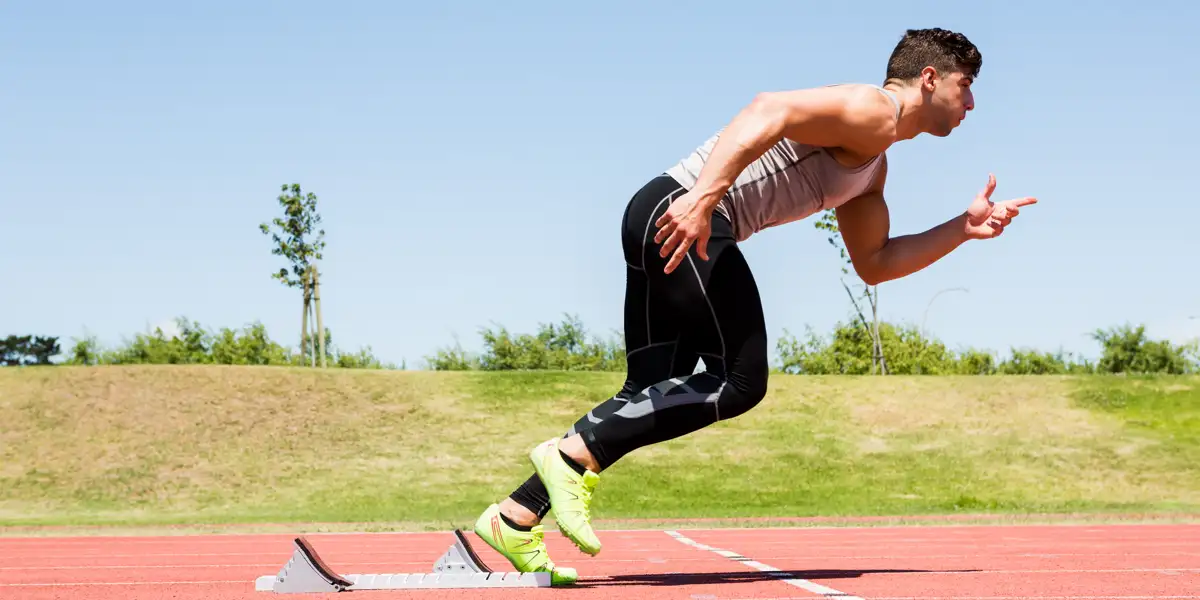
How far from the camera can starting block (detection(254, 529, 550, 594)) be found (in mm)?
4508

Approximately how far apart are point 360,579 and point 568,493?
2.96 ft

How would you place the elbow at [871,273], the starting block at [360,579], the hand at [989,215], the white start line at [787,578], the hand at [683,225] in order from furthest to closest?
1. the elbow at [871,273]
2. the hand at [989,215]
3. the starting block at [360,579]
4. the white start line at [787,578]
5. the hand at [683,225]

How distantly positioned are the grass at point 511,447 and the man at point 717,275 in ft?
39.0

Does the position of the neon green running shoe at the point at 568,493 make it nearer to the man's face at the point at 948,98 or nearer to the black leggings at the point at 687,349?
the black leggings at the point at 687,349

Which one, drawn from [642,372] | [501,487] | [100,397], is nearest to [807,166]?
[642,372]

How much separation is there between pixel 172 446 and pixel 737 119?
19.7 meters

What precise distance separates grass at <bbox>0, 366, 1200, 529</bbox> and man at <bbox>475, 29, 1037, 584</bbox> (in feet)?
39.0

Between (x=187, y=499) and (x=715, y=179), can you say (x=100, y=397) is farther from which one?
(x=715, y=179)

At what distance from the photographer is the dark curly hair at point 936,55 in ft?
14.9

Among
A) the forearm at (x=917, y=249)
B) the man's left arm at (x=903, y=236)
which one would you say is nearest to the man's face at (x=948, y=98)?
the man's left arm at (x=903, y=236)

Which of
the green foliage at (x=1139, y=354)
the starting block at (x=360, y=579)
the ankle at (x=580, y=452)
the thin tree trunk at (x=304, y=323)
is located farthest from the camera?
the green foliage at (x=1139, y=354)

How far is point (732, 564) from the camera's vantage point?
6145 millimetres

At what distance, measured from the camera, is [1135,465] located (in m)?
21.8

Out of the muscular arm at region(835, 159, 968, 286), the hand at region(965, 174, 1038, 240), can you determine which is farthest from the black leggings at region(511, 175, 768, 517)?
the hand at region(965, 174, 1038, 240)
